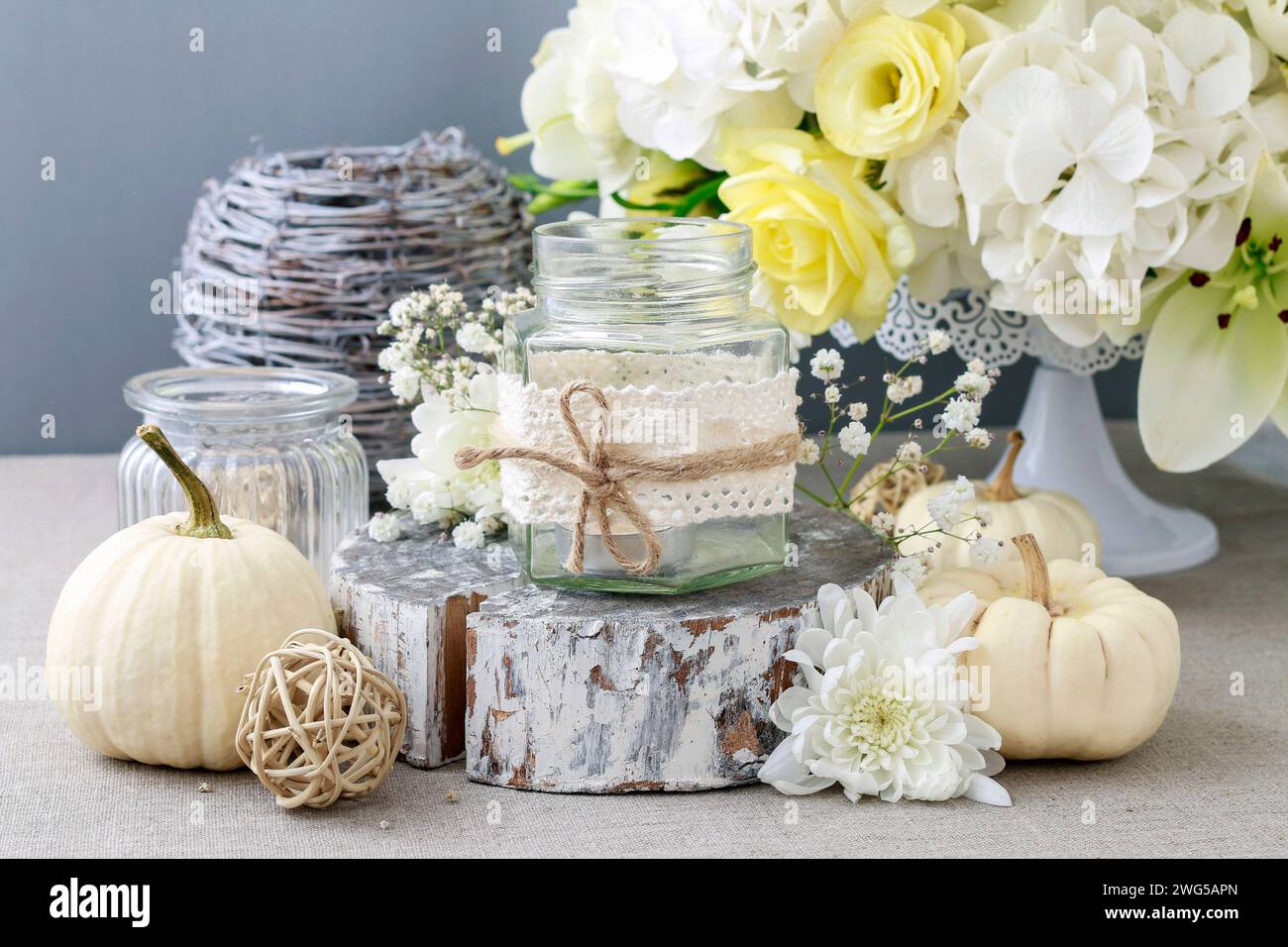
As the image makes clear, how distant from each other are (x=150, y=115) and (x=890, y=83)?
82cm

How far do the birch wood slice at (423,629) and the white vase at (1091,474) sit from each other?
556 mm

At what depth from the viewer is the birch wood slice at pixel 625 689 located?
0.77 m

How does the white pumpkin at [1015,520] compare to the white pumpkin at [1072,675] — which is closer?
the white pumpkin at [1072,675]

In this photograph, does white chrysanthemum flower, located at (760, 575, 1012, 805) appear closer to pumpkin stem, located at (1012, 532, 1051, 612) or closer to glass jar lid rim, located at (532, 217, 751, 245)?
pumpkin stem, located at (1012, 532, 1051, 612)

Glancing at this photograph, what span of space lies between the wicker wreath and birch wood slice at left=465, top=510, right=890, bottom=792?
0.41 metres

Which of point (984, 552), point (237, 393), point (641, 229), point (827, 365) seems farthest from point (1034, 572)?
point (237, 393)

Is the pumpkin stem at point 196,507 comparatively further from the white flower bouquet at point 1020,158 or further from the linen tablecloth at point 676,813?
the white flower bouquet at point 1020,158

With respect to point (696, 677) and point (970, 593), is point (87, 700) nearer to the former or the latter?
point (696, 677)

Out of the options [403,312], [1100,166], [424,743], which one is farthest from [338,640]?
[1100,166]

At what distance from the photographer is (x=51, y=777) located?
2.62ft

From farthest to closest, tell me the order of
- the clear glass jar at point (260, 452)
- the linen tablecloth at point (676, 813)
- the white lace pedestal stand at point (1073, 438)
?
the white lace pedestal stand at point (1073, 438) → the clear glass jar at point (260, 452) → the linen tablecloth at point (676, 813)

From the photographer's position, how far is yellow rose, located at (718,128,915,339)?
0.97 meters

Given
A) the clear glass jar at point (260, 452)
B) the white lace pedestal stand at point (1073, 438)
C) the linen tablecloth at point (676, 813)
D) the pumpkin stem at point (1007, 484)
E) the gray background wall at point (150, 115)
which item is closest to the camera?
the linen tablecloth at point (676, 813)

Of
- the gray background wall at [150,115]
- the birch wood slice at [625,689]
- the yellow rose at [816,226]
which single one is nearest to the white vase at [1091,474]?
the yellow rose at [816,226]
